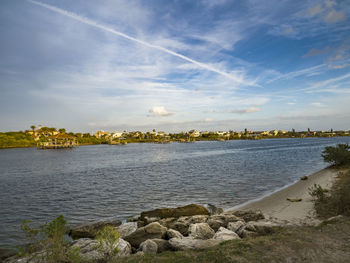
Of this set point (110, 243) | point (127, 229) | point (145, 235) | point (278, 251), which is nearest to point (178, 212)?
point (127, 229)

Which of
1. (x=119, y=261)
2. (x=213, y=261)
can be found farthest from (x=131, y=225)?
(x=213, y=261)

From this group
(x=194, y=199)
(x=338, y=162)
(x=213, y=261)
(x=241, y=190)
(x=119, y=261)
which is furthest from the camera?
(x=338, y=162)

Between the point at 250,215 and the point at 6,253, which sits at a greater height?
the point at 250,215

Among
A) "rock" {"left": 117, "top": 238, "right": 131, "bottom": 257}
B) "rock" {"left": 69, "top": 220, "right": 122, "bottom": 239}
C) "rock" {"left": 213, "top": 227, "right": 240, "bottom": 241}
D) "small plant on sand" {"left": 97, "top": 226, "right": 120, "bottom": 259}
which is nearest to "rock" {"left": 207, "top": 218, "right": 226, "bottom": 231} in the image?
"rock" {"left": 213, "top": 227, "right": 240, "bottom": 241}

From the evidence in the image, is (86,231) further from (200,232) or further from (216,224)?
(216,224)

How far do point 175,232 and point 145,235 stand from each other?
5.02 feet

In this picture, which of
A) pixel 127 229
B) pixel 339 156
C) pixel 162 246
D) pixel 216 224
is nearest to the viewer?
pixel 162 246

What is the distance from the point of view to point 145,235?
10609 mm

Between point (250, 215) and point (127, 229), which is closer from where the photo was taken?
point (127, 229)

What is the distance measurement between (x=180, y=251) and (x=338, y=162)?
32.8 m

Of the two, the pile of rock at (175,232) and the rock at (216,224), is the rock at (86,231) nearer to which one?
the pile of rock at (175,232)

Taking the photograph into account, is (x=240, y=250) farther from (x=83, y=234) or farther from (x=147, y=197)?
(x=147, y=197)

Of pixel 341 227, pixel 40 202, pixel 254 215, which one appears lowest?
pixel 40 202

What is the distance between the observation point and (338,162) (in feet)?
103
